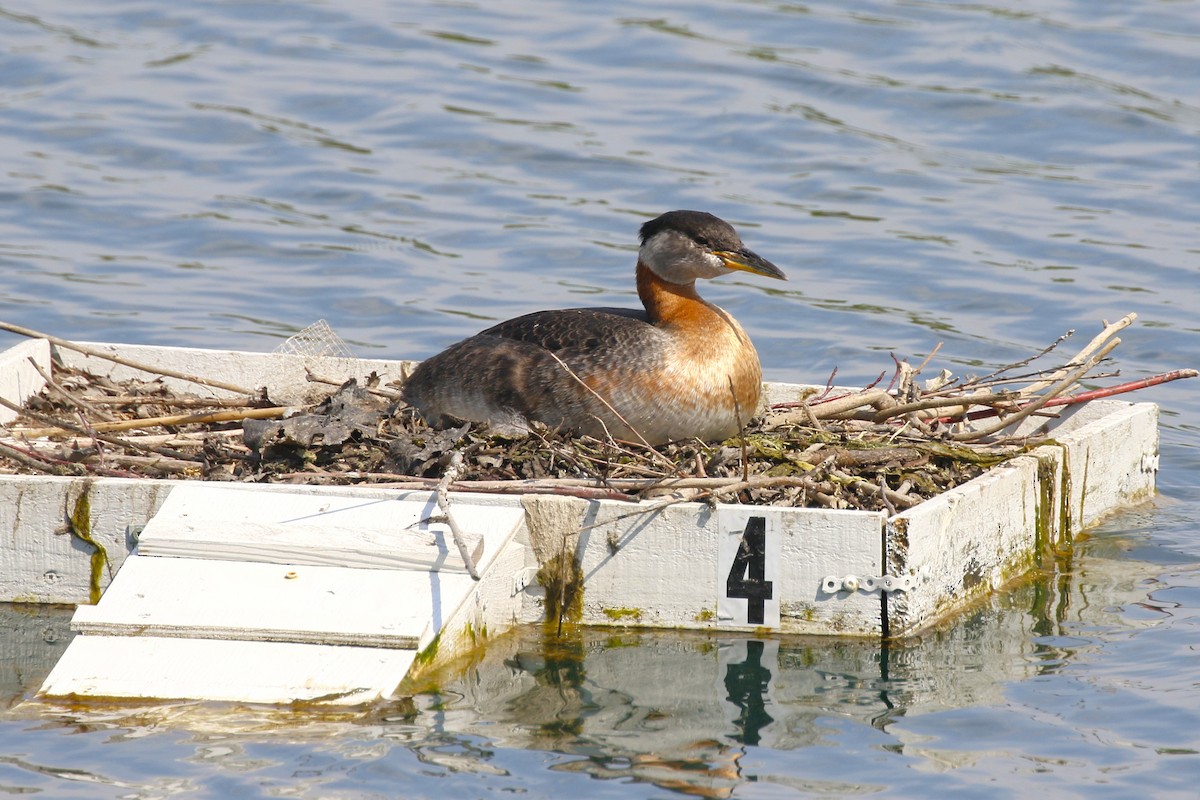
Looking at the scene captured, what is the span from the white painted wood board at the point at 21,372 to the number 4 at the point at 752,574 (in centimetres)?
396

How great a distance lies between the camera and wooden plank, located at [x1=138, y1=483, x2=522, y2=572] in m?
6.92

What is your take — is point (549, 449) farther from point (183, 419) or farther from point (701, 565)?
point (183, 419)

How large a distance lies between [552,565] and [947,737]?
175 centimetres

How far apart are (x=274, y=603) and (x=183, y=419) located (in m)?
2.02

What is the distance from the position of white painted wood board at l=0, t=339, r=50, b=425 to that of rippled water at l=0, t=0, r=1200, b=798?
6.79 feet

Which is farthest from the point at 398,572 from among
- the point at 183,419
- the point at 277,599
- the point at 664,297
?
the point at 664,297

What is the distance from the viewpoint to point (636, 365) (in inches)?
314

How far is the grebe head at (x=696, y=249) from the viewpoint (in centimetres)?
832

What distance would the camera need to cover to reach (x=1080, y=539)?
8.65 metres

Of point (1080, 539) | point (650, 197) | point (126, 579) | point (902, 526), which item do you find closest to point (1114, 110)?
point (650, 197)

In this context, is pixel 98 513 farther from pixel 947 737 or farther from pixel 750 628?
pixel 947 737

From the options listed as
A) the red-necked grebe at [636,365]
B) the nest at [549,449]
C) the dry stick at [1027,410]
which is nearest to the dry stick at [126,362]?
the nest at [549,449]

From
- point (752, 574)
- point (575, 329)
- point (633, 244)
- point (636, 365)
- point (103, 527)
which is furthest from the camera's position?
point (633, 244)

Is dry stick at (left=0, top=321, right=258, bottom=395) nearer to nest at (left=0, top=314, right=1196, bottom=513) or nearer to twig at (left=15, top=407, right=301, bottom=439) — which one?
nest at (left=0, top=314, right=1196, bottom=513)
